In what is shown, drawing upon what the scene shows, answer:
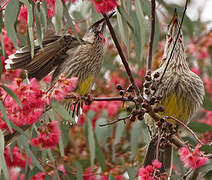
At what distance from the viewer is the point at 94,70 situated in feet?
8.34

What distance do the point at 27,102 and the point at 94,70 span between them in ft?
3.18

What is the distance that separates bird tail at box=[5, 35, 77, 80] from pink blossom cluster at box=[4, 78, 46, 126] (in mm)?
451

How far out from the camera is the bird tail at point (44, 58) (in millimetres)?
2164

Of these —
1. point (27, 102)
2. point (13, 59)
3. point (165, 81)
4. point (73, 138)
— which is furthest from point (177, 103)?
point (73, 138)

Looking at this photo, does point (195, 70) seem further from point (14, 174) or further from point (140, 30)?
point (140, 30)

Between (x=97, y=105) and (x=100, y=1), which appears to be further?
(x=97, y=105)

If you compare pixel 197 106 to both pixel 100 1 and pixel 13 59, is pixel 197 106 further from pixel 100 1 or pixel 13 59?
pixel 100 1

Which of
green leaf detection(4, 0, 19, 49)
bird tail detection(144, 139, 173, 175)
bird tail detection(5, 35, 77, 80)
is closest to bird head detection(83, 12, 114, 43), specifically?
bird tail detection(5, 35, 77, 80)

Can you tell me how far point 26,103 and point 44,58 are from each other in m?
0.71

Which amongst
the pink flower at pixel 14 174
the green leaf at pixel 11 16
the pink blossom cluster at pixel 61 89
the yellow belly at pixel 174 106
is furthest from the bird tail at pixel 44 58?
the pink flower at pixel 14 174

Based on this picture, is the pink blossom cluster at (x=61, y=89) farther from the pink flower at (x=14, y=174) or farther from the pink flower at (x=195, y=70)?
the pink flower at (x=195, y=70)

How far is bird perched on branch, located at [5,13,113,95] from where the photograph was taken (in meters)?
2.25

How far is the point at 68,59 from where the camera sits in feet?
8.09

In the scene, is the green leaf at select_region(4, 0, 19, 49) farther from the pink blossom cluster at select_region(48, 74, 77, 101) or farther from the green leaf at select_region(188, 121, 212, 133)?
the green leaf at select_region(188, 121, 212, 133)
